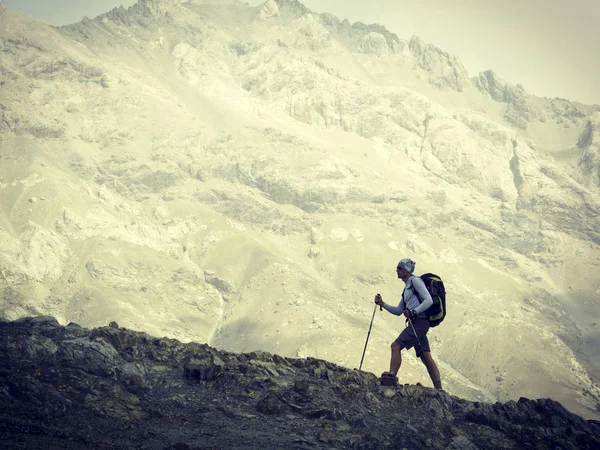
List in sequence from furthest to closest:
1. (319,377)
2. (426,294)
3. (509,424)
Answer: (319,377)
(426,294)
(509,424)

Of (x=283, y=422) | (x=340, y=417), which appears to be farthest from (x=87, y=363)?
(x=340, y=417)

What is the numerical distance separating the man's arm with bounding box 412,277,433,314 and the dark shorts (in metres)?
0.55

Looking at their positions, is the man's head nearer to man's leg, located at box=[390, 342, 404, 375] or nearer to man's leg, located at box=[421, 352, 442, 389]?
man's leg, located at box=[390, 342, 404, 375]

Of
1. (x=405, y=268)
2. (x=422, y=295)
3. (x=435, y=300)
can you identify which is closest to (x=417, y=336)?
(x=435, y=300)

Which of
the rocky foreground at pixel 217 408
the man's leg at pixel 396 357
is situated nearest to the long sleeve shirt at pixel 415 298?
the man's leg at pixel 396 357

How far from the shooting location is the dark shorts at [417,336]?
55.2 ft

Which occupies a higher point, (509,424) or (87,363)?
(509,424)

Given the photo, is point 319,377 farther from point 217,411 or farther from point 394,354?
point 217,411

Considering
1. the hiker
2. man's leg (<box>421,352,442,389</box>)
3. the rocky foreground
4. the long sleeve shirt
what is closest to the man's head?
the hiker

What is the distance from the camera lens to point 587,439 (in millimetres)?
14477

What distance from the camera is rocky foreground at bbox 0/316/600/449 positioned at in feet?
41.9

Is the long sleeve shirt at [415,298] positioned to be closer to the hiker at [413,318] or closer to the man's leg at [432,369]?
the hiker at [413,318]

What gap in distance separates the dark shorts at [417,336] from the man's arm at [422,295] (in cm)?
55

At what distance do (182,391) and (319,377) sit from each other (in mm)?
4351
